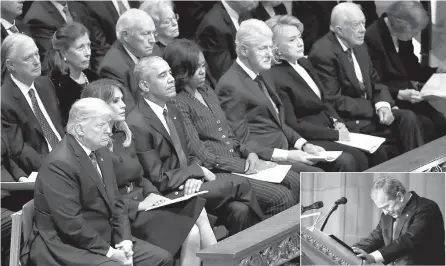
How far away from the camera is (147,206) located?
5238mm

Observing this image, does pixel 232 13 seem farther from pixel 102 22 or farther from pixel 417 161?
pixel 417 161

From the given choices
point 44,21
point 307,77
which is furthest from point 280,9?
point 44,21

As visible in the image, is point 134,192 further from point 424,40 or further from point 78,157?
point 424,40

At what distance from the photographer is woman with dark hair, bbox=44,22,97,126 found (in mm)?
5938

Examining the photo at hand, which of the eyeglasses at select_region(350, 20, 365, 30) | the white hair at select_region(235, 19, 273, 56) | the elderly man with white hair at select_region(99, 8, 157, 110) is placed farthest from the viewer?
the eyeglasses at select_region(350, 20, 365, 30)

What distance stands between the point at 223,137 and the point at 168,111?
1.26 ft

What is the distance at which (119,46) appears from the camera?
631cm

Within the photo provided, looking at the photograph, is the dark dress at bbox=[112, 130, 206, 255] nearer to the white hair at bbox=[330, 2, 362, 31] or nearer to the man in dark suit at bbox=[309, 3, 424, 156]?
the man in dark suit at bbox=[309, 3, 424, 156]

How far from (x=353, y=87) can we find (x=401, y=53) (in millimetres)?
613

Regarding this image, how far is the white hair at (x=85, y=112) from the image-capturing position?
16.3 ft

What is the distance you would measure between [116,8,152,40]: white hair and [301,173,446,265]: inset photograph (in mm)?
2433

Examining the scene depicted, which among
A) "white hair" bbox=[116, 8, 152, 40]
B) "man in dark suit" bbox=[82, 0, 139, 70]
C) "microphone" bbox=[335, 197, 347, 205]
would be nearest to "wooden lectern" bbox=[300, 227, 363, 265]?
"microphone" bbox=[335, 197, 347, 205]

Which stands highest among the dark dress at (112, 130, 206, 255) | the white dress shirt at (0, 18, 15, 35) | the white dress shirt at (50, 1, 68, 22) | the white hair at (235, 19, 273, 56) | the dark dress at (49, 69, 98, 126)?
the white dress shirt at (50, 1, 68, 22)

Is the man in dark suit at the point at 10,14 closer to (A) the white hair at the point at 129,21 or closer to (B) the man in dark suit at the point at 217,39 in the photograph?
(A) the white hair at the point at 129,21
